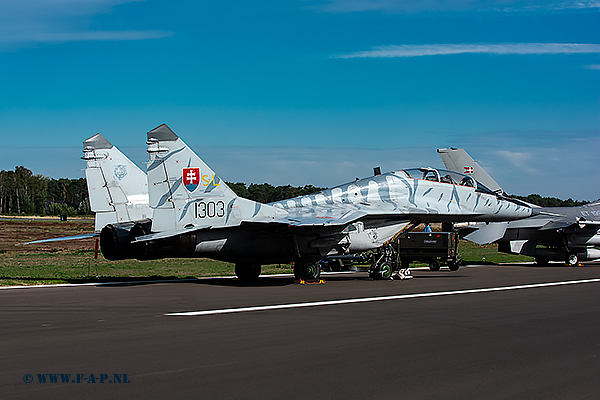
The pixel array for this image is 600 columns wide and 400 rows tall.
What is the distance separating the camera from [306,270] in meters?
17.2

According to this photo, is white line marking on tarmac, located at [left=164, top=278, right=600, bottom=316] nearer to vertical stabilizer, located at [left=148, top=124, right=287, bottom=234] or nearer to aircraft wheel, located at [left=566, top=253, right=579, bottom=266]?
vertical stabilizer, located at [left=148, top=124, right=287, bottom=234]

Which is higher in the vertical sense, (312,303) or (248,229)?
(248,229)

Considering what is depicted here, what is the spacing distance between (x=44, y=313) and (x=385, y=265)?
448 inches

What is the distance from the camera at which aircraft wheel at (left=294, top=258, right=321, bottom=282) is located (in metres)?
17.2

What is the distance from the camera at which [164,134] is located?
15.3 metres

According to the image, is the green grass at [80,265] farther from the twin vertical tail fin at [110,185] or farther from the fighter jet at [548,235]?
the fighter jet at [548,235]

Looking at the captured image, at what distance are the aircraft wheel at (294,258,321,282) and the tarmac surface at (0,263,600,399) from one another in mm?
4262

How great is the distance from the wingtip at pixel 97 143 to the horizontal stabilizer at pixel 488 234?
19.0 m

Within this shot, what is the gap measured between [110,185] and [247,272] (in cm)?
515

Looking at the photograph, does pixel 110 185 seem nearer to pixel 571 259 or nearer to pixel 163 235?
pixel 163 235

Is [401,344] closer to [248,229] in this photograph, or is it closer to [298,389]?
[298,389]

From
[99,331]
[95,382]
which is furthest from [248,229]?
[95,382]

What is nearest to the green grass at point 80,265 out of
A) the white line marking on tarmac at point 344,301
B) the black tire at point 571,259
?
the black tire at point 571,259

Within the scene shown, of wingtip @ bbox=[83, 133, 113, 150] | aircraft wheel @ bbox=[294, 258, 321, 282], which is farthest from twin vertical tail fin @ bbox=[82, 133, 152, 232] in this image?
aircraft wheel @ bbox=[294, 258, 321, 282]
